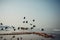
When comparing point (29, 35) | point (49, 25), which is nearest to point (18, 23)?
point (29, 35)

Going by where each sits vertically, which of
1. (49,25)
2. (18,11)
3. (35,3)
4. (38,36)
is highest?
(35,3)

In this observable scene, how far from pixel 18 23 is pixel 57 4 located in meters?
0.84

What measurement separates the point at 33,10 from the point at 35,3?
0.47 feet

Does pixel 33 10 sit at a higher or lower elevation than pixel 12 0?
lower

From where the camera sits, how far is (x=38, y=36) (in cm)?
224

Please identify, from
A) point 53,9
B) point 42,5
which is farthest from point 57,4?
point 42,5

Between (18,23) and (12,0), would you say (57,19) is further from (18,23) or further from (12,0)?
(12,0)

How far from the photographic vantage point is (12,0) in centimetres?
233

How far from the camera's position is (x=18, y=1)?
232cm

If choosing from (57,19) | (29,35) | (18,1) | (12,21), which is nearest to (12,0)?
(18,1)

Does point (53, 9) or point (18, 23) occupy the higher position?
point (53, 9)

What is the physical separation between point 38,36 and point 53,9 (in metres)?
0.60

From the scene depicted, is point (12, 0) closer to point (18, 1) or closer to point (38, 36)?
point (18, 1)

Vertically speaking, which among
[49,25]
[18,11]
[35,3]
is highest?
[35,3]
